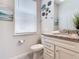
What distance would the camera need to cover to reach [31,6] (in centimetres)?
300

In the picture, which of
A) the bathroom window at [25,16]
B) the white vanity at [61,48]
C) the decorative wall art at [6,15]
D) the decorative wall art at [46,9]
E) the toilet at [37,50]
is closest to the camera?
the white vanity at [61,48]

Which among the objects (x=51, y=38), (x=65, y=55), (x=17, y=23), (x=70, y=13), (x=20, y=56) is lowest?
(x=20, y=56)

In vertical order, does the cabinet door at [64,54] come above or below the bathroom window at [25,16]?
below

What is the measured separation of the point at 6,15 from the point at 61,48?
1.44 metres

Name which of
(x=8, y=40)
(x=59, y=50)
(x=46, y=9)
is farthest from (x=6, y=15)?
(x=59, y=50)

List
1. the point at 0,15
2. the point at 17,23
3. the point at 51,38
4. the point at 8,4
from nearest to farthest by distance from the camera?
the point at 51,38 → the point at 0,15 → the point at 8,4 → the point at 17,23

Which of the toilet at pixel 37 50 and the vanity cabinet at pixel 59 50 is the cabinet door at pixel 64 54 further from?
the toilet at pixel 37 50

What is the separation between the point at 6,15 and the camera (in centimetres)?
230

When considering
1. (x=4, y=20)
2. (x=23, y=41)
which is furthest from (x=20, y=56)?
(x=4, y=20)

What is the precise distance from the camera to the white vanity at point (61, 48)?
4.59 feet

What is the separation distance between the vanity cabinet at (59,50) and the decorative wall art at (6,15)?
102cm

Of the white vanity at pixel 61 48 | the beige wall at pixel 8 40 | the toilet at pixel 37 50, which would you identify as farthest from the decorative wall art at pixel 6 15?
the white vanity at pixel 61 48

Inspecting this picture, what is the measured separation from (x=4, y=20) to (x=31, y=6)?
1.04 metres

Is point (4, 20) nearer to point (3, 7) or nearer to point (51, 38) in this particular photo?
point (3, 7)
